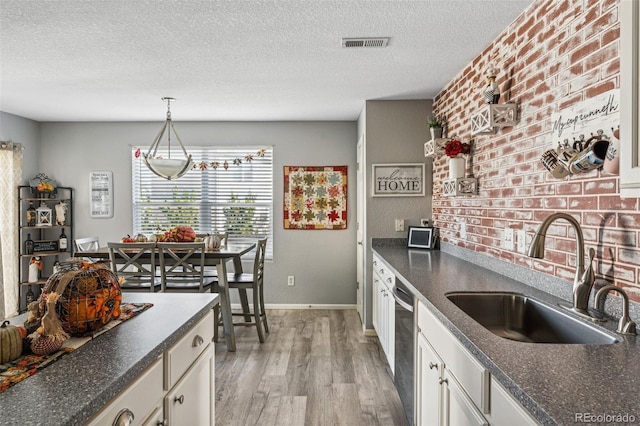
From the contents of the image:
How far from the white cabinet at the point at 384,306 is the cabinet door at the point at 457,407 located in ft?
3.75

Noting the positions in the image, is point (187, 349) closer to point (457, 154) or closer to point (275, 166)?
point (457, 154)

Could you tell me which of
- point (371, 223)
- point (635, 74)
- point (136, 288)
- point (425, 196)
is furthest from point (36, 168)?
point (635, 74)

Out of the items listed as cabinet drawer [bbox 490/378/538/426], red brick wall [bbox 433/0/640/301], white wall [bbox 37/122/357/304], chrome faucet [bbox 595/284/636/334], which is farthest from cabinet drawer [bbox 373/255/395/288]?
cabinet drawer [bbox 490/378/538/426]

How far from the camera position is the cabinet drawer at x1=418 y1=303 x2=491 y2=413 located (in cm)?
125

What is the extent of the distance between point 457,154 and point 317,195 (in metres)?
2.31

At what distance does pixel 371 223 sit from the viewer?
410 centimetres

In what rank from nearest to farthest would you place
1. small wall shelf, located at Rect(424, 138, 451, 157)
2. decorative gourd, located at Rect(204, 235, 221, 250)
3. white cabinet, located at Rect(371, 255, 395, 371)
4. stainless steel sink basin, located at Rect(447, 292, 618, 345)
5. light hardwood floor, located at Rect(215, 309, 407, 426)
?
stainless steel sink basin, located at Rect(447, 292, 618, 345) → light hardwood floor, located at Rect(215, 309, 407, 426) → white cabinet, located at Rect(371, 255, 395, 371) → small wall shelf, located at Rect(424, 138, 451, 157) → decorative gourd, located at Rect(204, 235, 221, 250)

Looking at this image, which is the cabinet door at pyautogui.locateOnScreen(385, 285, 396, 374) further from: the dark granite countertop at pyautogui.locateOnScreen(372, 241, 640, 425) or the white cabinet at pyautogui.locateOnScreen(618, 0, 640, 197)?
the white cabinet at pyautogui.locateOnScreen(618, 0, 640, 197)

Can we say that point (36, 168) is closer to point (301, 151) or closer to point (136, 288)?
point (136, 288)

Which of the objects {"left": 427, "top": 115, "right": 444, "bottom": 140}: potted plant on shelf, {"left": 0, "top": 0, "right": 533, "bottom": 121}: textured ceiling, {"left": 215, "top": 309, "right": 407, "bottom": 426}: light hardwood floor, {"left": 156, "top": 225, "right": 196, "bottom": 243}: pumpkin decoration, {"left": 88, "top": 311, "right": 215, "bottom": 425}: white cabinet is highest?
{"left": 0, "top": 0, "right": 533, "bottom": 121}: textured ceiling

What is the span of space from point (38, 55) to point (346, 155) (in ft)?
10.5

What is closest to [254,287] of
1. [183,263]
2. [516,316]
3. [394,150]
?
[183,263]

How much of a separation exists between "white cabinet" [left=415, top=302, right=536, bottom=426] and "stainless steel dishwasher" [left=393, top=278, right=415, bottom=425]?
0.12 metres

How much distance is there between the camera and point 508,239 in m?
2.40
